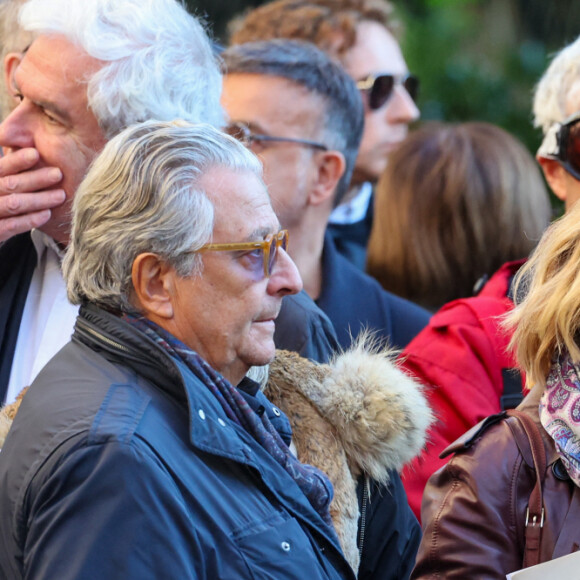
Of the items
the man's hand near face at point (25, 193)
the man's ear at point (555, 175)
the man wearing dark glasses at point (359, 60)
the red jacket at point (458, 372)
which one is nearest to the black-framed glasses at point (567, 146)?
the man's ear at point (555, 175)

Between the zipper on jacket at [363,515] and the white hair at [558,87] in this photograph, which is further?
the white hair at [558,87]

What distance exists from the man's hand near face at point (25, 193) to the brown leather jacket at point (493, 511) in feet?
4.01

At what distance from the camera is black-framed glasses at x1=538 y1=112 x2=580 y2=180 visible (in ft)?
10.0

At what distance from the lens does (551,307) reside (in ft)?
6.73

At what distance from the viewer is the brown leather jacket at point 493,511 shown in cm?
193

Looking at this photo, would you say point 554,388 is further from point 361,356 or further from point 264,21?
point 264,21

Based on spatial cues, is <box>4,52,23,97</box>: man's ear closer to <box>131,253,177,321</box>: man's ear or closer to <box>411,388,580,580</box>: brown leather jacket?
<box>131,253,177,321</box>: man's ear

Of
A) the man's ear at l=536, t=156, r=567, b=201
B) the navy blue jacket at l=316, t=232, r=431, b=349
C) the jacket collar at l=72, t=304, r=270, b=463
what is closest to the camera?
the jacket collar at l=72, t=304, r=270, b=463

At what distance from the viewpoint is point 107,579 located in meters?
1.65

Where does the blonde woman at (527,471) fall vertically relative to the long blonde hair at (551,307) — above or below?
below

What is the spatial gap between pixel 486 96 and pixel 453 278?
4964mm

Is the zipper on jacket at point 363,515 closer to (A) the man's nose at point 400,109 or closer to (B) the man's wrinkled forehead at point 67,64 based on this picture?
(B) the man's wrinkled forehead at point 67,64

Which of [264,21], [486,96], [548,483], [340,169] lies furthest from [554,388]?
[486,96]

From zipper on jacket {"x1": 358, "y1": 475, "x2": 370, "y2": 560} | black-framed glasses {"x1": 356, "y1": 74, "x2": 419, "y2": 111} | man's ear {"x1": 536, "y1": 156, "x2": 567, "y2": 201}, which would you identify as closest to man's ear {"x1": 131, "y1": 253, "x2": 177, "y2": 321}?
zipper on jacket {"x1": 358, "y1": 475, "x2": 370, "y2": 560}
